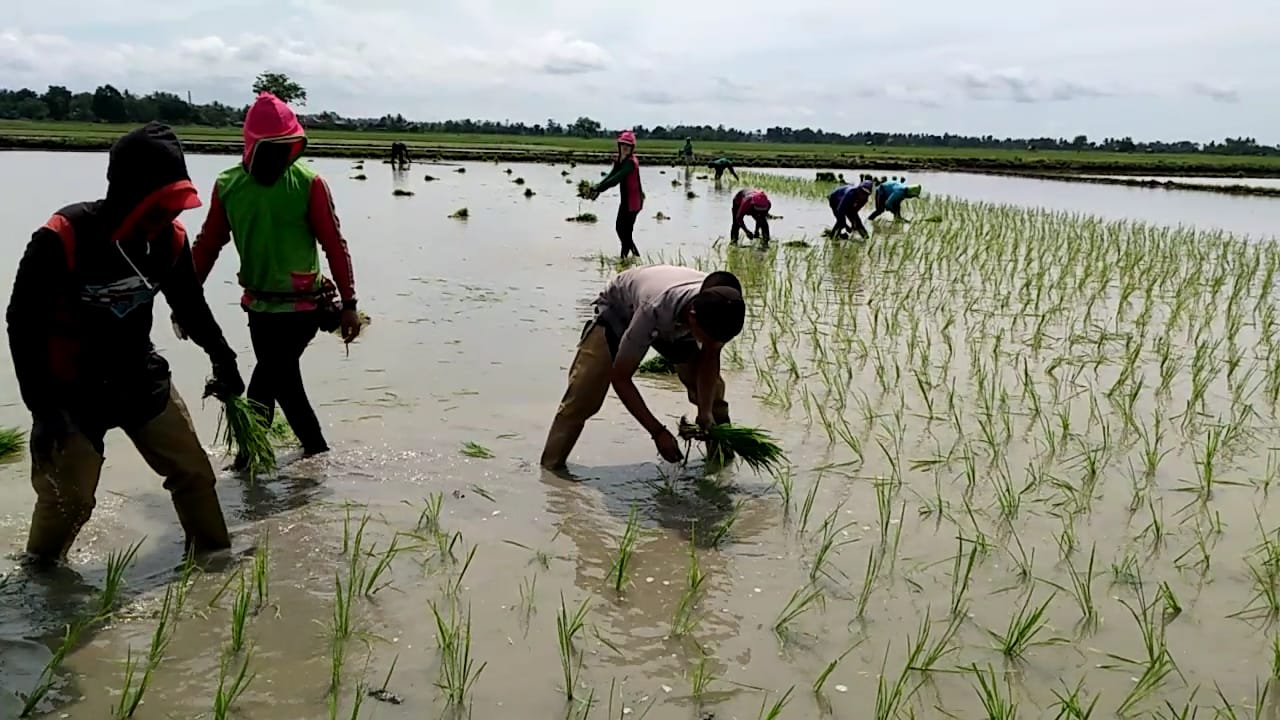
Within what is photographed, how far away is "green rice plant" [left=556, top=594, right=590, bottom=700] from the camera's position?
2301 mm

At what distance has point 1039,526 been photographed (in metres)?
3.41

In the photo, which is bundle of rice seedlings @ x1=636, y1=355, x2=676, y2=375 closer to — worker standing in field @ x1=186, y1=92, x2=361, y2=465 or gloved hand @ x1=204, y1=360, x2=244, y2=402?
worker standing in field @ x1=186, y1=92, x2=361, y2=465

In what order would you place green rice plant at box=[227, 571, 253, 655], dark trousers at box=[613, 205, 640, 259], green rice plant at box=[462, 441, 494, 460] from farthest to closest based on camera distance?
dark trousers at box=[613, 205, 640, 259] < green rice plant at box=[462, 441, 494, 460] < green rice plant at box=[227, 571, 253, 655]

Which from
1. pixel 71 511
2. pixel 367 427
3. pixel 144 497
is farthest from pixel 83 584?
pixel 367 427

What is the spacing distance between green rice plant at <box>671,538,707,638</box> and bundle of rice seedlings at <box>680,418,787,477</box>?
0.77m

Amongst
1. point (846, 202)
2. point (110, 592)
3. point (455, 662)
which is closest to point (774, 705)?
point (455, 662)

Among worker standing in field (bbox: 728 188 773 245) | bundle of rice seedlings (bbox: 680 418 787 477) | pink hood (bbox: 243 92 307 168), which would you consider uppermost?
pink hood (bbox: 243 92 307 168)

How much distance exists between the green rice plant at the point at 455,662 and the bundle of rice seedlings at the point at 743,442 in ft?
4.72

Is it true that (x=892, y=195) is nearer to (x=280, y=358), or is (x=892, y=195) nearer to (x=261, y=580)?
(x=280, y=358)

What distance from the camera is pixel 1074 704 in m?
2.14

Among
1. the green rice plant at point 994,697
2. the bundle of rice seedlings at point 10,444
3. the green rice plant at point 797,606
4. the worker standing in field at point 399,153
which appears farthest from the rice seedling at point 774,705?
the worker standing in field at point 399,153

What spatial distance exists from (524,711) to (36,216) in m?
11.8

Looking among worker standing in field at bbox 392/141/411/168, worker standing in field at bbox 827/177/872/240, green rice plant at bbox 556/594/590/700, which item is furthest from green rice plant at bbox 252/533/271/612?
worker standing in field at bbox 392/141/411/168

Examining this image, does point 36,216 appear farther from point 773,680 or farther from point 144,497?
point 773,680
